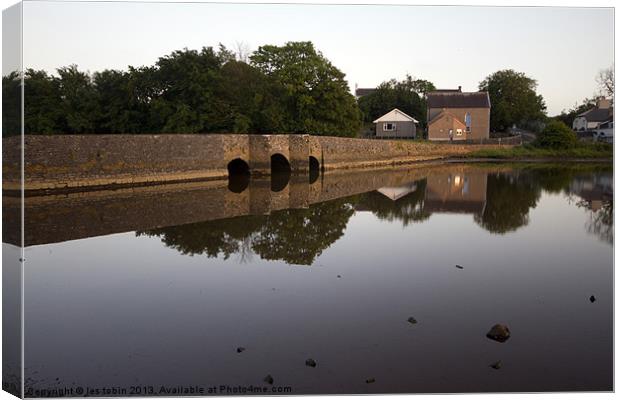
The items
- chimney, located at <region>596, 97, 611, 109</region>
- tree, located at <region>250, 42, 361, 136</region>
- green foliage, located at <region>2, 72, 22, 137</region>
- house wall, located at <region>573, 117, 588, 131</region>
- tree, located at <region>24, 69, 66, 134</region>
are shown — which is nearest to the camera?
green foliage, located at <region>2, 72, 22, 137</region>

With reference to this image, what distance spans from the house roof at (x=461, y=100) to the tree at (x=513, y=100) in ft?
11.8

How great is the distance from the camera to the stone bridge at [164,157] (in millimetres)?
17250

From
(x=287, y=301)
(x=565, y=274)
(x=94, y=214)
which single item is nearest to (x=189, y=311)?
(x=287, y=301)

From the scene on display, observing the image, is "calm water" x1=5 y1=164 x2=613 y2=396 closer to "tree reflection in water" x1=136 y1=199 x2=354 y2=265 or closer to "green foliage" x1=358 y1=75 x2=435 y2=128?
"tree reflection in water" x1=136 y1=199 x2=354 y2=265

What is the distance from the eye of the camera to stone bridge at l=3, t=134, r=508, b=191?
1725cm

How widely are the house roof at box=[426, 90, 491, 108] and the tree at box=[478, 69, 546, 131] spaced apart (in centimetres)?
360

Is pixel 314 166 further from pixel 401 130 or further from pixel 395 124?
pixel 401 130

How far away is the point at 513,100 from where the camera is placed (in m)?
58.1

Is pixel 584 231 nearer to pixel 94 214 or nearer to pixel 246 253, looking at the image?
pixel 246 253

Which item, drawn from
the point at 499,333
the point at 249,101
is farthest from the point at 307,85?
the point at 499,333

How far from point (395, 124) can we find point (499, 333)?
49610 millimetres

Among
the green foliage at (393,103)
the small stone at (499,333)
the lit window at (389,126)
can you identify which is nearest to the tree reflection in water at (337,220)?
the small stone at (499,333)

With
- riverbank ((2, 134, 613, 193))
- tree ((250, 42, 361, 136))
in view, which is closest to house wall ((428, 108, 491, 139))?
riverbank ((2, 134, 613, 193))

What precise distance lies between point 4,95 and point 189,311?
296 cm
